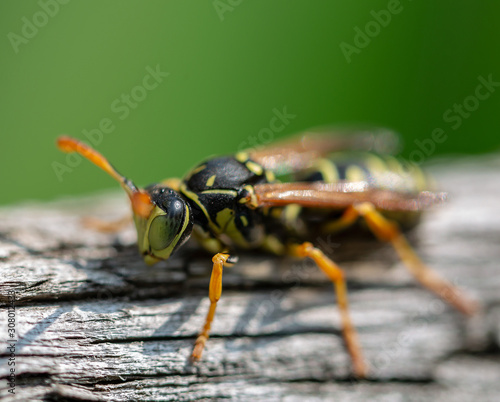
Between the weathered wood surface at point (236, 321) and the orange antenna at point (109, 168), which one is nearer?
the weathered wood surface at point (236, 321)

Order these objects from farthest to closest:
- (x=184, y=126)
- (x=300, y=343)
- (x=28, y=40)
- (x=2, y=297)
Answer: (x=184, y=126)
(x=28, y=40)
(x=300, y=343)
(x=2, y=297)

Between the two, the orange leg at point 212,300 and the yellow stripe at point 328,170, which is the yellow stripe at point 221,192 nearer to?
the orange leg at point 212,300

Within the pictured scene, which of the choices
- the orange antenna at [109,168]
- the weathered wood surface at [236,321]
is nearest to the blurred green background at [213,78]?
the weathered wood surface at [236,321]

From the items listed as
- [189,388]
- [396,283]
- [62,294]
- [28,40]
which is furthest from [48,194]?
[396,283]

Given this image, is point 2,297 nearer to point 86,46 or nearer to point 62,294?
point 62,294

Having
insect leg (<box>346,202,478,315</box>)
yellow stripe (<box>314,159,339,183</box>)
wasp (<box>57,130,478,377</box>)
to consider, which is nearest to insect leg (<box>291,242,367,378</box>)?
wasp (<box>57,130,478,377</box>)

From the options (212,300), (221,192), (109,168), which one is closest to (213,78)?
(221,192)
